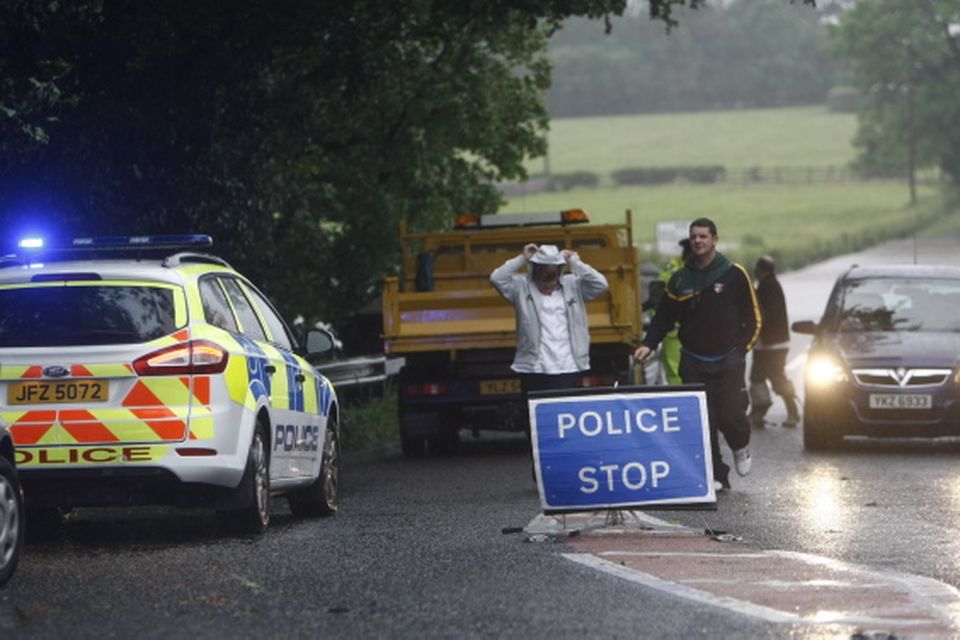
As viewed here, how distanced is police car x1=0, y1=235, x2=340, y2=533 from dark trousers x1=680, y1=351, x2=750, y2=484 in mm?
4060

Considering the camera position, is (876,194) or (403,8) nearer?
(403,8)

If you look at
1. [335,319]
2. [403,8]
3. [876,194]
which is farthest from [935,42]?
[403,8]

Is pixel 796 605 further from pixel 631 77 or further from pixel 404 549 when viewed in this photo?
pixel 631 77

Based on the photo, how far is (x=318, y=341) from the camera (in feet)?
49.1

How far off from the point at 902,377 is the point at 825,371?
0.73m

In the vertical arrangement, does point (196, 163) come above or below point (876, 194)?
above

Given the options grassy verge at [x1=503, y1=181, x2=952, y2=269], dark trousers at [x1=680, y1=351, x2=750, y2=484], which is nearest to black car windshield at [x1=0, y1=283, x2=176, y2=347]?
dark trousers at [x1=680, y1=351, x2=750, y2=484]

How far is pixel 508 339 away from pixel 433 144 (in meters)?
10.1

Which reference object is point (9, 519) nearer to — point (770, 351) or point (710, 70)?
point (770, 351)

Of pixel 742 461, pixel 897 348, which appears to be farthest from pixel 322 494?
pixel 897 348

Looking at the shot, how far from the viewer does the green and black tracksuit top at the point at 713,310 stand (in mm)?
16484

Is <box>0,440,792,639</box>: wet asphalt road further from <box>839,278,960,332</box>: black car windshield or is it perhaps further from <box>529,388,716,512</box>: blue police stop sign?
<box>839,278,960,332</box>: black car windshield

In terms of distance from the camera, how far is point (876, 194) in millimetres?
118375

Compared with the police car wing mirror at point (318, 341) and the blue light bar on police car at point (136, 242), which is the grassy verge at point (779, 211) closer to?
the police car wing mirror at point (318, 341)
